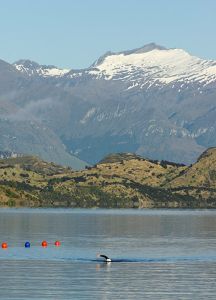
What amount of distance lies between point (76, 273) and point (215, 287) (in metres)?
21.3

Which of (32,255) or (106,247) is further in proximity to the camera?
(106,247)

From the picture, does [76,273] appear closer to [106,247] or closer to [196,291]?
[196,291]

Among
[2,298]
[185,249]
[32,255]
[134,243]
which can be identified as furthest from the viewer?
[134,243]

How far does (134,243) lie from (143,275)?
6641 centimetres

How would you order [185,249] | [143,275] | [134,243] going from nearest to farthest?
1. [143,275]
2. [185,249]
3. [134,243]

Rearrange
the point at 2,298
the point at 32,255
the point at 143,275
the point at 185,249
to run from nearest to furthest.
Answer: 1. the point at 2,298
2. the point at 143,275
3. the point at 32,255
4. the point at 185,249

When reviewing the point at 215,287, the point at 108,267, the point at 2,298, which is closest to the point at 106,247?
the point at 108,267

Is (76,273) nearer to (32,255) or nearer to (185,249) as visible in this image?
(32,255)

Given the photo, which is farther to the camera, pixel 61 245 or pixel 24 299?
pixel 61 245

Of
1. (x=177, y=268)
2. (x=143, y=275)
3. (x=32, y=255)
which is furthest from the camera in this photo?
(x=32, y=255)

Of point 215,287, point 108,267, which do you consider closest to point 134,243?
point 108,267

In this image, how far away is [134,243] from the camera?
19600 cm

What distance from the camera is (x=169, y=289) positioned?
115m

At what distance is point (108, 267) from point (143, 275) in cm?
1159
